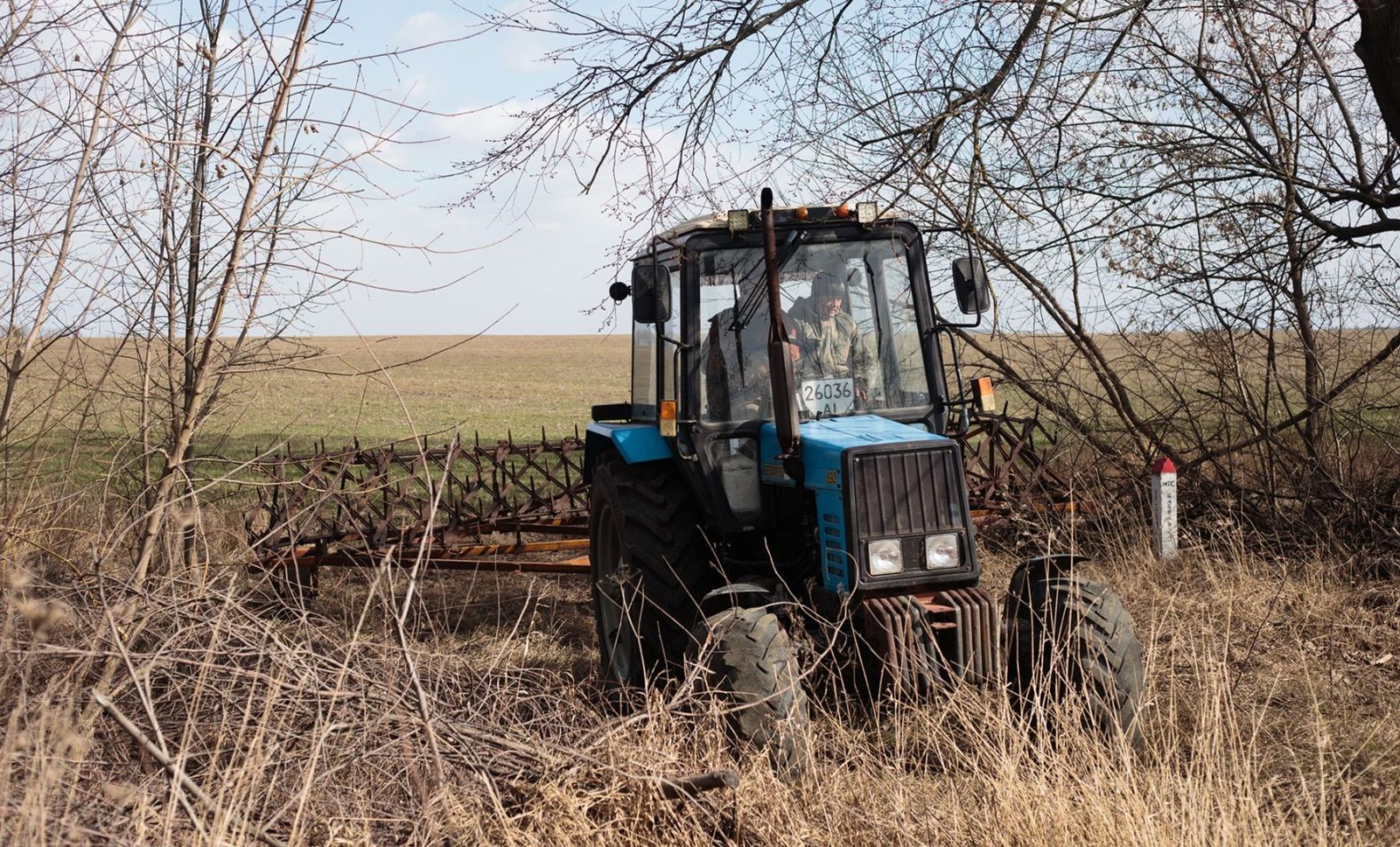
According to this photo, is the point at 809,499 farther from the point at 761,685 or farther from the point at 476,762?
the point at 476,762

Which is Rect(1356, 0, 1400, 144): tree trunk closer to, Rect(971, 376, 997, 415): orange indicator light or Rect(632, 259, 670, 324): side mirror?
Rect(971, 376, 997, 415): orange indicator light

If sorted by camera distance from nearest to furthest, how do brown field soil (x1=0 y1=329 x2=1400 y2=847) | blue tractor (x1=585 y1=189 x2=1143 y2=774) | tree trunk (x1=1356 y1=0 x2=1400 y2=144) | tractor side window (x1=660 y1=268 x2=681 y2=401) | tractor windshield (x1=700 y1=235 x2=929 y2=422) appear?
brown field soil (x1=0 y1=329 x2=1400 y2=847), blue tractor (x1=585 y1=189 x2=1143 y2=774), tractor windshield (x1=700 y1=235 x2=929 y2=422), tractor side window (x1=660 y1=268 x2=681 y2=401), tree trunk (x1=1356 y1=0 x2=1400 y2=144)

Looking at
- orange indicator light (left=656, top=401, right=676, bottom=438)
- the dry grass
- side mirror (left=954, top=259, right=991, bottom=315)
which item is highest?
side mirror (left=954, top=259, right=991, bottom=315)

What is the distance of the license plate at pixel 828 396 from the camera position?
5.10m

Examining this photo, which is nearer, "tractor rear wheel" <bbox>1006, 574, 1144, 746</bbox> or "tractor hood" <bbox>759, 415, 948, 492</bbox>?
"tractor rear wheel" <bbox>1006, 574, 1144, 746</bbox>

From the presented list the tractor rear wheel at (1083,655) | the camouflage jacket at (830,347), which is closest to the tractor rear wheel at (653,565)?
the camouflage jacket at (830,347)

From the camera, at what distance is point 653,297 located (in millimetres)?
4887

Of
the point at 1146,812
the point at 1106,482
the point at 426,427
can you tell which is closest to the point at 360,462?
the point at 1106,482

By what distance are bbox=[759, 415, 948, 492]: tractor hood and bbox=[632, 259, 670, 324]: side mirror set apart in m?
0.65

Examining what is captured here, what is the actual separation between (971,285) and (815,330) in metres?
0.66

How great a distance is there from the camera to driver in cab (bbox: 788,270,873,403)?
5109mm

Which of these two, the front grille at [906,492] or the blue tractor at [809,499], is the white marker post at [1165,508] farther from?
the front grille at [906,492]

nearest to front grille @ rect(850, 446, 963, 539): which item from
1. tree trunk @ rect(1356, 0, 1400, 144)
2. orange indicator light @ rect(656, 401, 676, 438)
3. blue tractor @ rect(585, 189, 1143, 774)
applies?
blue tractor @ rect(585, 189, 1143, 774)

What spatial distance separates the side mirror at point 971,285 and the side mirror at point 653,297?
1190mm
